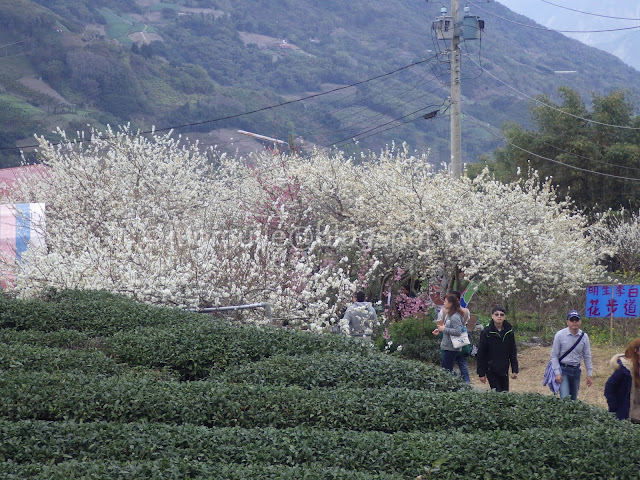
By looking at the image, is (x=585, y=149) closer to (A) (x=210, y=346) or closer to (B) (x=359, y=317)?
(B) (x=359, y=317)

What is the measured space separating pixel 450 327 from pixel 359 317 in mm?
1516

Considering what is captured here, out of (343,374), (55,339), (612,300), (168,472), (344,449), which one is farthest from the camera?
(612,300)

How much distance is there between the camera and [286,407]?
20.2ft

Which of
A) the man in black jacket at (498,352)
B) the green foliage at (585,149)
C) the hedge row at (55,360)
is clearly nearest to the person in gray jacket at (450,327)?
the man in black jacket at (498,352)

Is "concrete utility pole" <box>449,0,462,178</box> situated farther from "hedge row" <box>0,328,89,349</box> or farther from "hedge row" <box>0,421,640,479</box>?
"hedge row" <box>0,421,640,479</box>

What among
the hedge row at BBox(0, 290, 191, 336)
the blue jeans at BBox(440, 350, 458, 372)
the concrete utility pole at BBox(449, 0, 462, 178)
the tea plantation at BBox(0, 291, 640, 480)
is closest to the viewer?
the tea plantation at BBox(0, 291, 640, 480)

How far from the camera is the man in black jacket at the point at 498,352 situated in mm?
8492

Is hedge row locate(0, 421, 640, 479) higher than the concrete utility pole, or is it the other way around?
the concrete utility pole

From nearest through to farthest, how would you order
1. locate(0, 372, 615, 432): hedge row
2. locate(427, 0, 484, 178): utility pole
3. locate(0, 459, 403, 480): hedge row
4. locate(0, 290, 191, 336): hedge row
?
locate(0, 459, 403, 480): hedge row, locate(0, 372, 615, 432): hedge row, locate(0, 290, 191, 336): hedge row, locate(427, 0, 484, 178): utility pole

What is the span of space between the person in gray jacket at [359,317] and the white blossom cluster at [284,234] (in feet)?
1.74

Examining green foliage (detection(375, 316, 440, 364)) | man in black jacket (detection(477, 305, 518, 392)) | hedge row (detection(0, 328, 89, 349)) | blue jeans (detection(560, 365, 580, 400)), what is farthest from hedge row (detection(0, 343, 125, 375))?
green foliage (detection(375, 316, 440, 364))

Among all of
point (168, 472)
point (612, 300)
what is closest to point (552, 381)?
point (612, 300)

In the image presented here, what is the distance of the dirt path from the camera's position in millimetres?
10509

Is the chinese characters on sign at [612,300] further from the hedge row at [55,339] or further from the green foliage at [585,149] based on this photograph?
the green foliage at [585,149]
